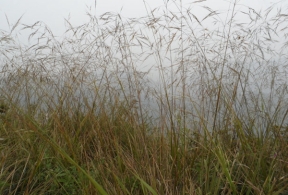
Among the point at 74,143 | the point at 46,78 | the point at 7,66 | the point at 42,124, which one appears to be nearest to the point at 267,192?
the point at 74,143

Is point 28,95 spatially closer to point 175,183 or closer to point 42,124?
point 42,124

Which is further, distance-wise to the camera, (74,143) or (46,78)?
(46,78)

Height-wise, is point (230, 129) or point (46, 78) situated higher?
point (46, 78)

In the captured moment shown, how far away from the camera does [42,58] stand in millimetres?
2770

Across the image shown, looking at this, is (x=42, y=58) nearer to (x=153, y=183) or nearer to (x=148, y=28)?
(x=148, y=28)

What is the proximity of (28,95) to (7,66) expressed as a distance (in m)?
0.50

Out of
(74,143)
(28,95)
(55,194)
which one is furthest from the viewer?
(28,95)

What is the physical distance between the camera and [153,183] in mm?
1382

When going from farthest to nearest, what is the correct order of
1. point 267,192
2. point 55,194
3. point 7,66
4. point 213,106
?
point 7,66
point 213,106
point 55,194
point 267,192

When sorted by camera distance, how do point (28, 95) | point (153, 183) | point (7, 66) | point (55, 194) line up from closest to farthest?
point (153, 183)
point (55, 194)
point (28, 95)
point (7, 66)

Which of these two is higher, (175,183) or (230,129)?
(230,129)

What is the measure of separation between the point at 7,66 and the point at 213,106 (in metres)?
1.99

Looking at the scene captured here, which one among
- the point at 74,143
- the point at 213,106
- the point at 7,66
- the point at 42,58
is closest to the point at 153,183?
the point at 74,143

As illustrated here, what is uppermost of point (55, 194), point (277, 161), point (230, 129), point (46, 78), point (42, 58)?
point (42, 58)
